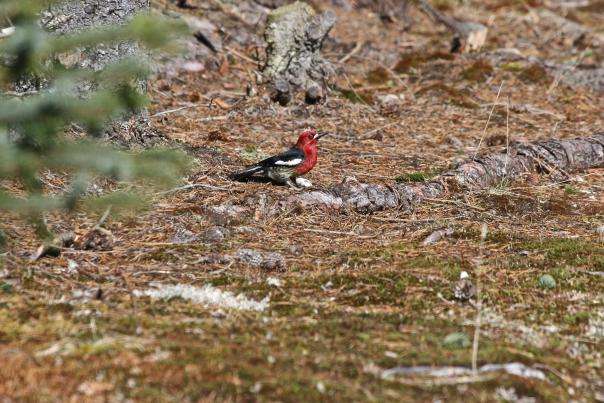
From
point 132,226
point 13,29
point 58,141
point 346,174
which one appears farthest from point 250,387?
point 346,174

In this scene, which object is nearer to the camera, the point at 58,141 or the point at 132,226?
the point at 58,141

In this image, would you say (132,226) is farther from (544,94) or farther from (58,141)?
(544,94)

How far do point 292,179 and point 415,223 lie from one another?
4.16ft

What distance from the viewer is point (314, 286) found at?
14.5ft

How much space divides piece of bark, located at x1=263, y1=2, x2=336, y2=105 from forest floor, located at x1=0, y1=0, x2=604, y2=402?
57 cm

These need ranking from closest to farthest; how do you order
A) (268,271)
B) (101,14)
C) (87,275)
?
(87,275)
(268,271)
(101,14)

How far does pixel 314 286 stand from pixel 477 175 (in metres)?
2.93

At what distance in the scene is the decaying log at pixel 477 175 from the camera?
6086 millimetres

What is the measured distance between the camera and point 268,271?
4.64m

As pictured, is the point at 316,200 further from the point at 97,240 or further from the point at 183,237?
the point at 97,240

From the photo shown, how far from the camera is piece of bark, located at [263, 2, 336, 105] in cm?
966

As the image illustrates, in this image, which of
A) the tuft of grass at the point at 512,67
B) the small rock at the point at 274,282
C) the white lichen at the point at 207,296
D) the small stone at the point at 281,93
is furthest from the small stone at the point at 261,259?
the tuft of grass at the point at 512,67

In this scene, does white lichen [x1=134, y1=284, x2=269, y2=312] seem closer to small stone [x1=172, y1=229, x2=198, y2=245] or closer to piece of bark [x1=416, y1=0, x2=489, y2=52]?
small stone [x1=172, y1=229, x2=198, y2=245]

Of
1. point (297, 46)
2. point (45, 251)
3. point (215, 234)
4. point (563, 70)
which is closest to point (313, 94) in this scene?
point (297, 46)
